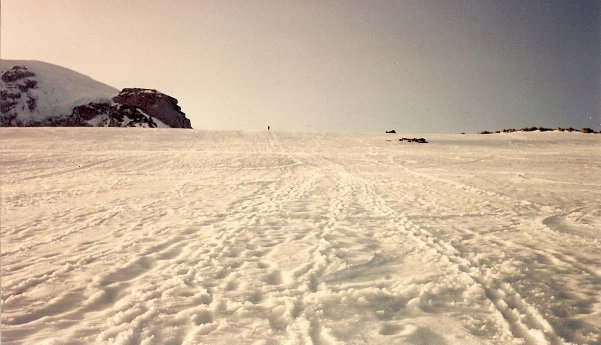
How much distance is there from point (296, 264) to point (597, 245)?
16.8 feet

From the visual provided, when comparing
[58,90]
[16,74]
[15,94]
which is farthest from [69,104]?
[16,74]

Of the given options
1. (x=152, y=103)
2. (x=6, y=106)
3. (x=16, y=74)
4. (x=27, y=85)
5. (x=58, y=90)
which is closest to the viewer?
(x=6, y=106)

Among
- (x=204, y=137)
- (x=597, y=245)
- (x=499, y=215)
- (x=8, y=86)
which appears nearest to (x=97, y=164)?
(x=204, y=137)

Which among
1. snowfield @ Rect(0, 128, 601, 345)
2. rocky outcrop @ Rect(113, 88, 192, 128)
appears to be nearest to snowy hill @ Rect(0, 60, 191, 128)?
rocky outcrop @ Rect(113, 88, 192, 128)

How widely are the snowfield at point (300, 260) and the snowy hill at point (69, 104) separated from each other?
62.1 metres

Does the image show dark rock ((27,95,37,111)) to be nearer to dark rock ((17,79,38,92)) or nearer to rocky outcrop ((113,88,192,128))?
dark rock ((17,79,38,92))

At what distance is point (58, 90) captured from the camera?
3098 inches

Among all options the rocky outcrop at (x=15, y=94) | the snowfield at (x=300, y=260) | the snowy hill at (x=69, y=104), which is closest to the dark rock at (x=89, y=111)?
the snowy hill at (x=69, y=104)

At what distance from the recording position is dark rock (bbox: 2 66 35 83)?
77312mm

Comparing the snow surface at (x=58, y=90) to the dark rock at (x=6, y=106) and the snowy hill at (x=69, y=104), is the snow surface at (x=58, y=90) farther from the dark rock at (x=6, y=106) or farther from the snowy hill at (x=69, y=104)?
the dark rock at (x=6, y=106)

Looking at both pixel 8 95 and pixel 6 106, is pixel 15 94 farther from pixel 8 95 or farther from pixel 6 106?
pixel 6 106

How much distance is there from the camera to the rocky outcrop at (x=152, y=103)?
74.3 metres

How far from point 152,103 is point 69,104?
17297 mm

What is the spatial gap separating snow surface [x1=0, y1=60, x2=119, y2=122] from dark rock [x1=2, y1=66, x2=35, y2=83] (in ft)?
4.76
